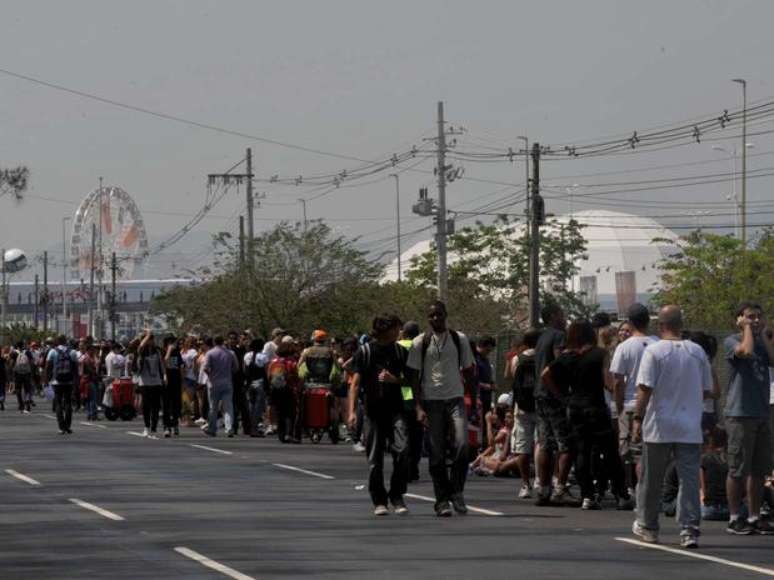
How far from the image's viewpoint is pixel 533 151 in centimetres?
4919

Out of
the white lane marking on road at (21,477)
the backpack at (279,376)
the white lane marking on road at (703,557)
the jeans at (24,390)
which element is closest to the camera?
the white lane marking on road at (703,557)

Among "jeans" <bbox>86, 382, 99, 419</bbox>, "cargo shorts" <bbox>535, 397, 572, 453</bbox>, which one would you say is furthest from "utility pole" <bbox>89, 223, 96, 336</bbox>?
"cargo shorts" <bbox>535, 397, 572, 453</bbox>

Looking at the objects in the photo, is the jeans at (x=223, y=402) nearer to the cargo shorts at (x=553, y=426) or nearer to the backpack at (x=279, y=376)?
the backpack at (x=279, y=376)

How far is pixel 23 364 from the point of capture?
50375 millimetres

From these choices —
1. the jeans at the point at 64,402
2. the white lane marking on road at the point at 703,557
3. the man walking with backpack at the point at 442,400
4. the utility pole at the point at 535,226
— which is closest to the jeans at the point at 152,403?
the jeans at the point at 64,402

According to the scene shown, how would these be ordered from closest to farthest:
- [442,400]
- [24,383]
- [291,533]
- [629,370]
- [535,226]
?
1. [291,533]
2. [629,370]
3. [442,400]
4. [535,226]
5. [24,383]

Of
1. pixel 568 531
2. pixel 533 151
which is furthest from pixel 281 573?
pixel 533 151

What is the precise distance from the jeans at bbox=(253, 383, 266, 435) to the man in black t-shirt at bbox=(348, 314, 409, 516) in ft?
54.4

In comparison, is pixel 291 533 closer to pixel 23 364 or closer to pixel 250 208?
pixel 23 364

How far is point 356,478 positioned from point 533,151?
27090mm

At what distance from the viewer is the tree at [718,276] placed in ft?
220

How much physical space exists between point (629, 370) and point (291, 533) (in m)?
3.12

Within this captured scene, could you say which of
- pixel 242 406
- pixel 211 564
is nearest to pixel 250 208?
pixel 242 406

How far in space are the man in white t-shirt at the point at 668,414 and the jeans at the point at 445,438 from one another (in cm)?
270
